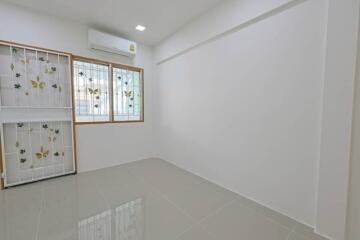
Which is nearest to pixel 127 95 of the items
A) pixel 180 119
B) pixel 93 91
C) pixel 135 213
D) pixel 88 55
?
pixel 93 91

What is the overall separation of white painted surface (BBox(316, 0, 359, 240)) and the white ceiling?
4.88 feet

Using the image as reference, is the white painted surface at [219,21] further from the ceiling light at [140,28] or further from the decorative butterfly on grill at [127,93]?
the decorative butterfly on grill at [127,93]

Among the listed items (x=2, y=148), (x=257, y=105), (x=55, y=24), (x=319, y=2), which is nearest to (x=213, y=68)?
(x=257, y=105)

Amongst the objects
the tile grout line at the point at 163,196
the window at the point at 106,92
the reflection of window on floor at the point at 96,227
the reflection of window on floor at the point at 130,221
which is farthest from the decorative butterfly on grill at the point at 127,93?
the reflection of window on floor at the point at 96,227

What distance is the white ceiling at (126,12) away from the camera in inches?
88.0

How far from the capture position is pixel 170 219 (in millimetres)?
1683

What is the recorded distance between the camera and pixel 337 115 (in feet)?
4.33

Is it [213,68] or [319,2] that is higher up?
[319,2]

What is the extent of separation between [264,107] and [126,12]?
246 centimetres

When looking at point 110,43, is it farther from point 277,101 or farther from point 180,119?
point 277,101

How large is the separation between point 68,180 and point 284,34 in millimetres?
3624

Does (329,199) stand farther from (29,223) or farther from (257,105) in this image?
(29,223)

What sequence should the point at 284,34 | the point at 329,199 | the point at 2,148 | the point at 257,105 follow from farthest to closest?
the point at 2,148, the point at 257,105, the point at 284,34, the point at 329,199

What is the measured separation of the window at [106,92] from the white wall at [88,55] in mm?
143
